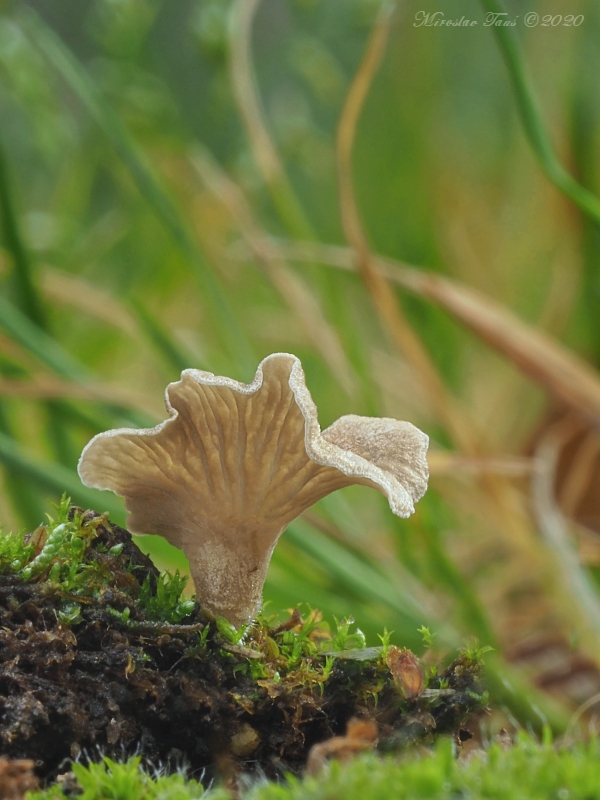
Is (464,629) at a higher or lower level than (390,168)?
lower

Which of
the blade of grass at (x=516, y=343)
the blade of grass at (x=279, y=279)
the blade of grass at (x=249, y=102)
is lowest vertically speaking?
the blade of grass at (x=516, y=343)

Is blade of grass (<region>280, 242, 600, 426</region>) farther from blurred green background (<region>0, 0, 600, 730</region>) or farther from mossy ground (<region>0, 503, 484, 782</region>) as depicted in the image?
mossy ground (<region>0, 503, 484, 782</region>)

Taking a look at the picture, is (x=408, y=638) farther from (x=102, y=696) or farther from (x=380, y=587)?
(x=102, y=696)

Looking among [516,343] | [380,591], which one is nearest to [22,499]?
[380,591]

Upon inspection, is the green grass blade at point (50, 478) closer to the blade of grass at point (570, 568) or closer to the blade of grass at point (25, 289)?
the blade of grass at point (25, 289)

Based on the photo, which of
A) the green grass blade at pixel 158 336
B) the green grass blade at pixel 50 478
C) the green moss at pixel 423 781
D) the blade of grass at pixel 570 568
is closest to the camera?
the green moss at pixel 423 781

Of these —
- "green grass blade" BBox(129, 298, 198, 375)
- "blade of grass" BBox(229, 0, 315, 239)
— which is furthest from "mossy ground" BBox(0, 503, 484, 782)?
"blade of grass" BBox(229, 0, 315, 239)

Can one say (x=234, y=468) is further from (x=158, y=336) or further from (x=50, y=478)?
(x=158, y=336)

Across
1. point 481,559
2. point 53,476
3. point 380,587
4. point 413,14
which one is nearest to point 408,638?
point 380,587

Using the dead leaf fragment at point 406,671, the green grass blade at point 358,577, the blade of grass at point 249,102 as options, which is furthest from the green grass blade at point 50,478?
the blade of grass at point 249,102
